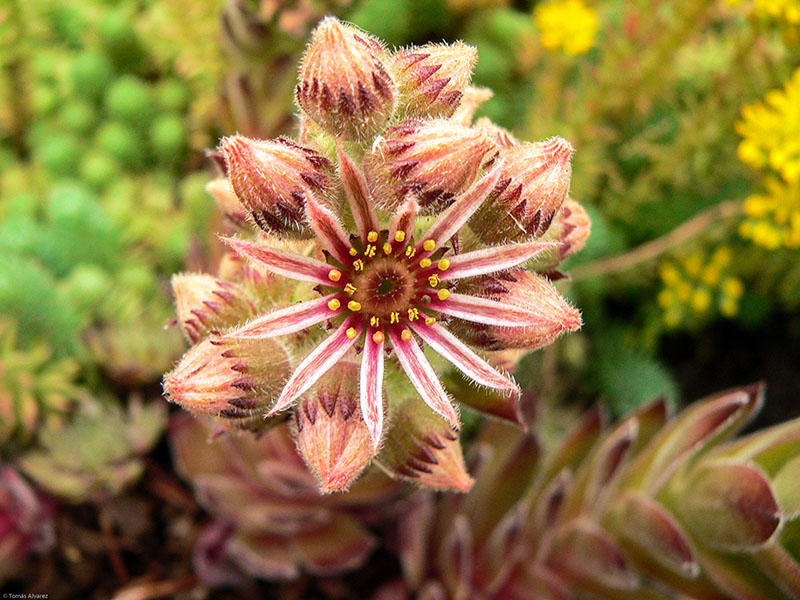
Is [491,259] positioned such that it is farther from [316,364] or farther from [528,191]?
[316,364]

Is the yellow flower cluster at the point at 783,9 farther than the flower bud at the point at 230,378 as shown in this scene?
Yes

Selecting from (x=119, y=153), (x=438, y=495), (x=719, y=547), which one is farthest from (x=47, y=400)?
(x=719, y=547)

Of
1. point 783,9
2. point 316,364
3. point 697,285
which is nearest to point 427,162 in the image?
point 316,364

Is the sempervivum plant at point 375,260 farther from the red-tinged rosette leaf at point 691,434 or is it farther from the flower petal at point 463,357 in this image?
the red-tinged rosette leaf at point 691,434

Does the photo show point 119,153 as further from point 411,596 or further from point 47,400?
point 411,596

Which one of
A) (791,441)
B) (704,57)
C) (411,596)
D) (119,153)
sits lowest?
(411,596)

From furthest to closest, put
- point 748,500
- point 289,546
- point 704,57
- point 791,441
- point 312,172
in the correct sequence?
point 704,57
point 289,546
point 791,441
point 748,500
point 312,172

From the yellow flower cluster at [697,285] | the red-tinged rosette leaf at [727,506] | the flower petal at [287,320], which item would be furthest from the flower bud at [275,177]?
the yellow flower cluster at [697,285]
